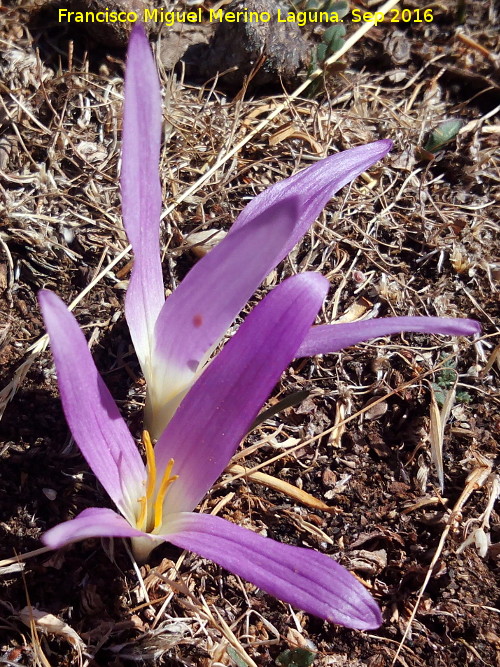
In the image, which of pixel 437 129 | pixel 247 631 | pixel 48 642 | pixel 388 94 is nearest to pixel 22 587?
pixel 48 642

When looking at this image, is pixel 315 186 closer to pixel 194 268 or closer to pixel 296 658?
pixel 194 268

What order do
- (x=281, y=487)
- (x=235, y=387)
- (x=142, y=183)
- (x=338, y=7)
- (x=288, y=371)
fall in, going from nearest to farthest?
(x=235, y=387) < (x=142, y=183) < (x=281, y=487) < (x=288, y=371) < (x=338, y=7)

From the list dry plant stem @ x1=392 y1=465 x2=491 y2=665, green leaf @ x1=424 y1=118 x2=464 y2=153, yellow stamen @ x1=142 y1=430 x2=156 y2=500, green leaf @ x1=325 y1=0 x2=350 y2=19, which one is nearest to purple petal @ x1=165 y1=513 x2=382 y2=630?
yellow stamen @ x1=142 y1=430 x2=156 y2=500

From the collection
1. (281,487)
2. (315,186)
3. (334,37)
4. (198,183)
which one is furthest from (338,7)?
(281,487)

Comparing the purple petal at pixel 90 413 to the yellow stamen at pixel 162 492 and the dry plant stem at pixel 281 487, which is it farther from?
the dry plant stem at pixel 281 487

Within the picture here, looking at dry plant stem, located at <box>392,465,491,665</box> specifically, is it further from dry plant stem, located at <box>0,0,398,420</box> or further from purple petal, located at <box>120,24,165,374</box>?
dry plant stem, located at <box>0,0,398,420</box>

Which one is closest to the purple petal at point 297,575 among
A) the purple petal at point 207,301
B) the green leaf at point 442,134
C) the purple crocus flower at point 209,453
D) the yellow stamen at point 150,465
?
the purple crocus flower at point 209,453

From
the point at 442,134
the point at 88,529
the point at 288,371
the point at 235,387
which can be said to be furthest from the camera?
the point at 442,134
